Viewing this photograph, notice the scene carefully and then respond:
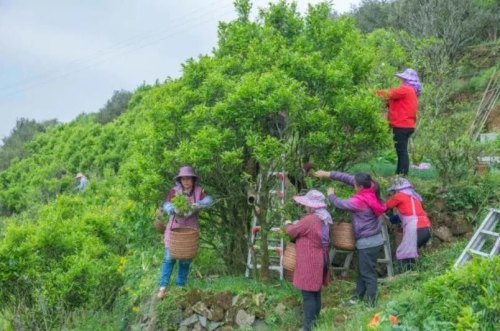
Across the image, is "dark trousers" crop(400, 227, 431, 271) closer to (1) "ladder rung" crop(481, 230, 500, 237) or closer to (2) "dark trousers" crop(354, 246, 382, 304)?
(1) "ladder rung" crop(481, 230, 500, 237)

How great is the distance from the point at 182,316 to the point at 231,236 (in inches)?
58.5

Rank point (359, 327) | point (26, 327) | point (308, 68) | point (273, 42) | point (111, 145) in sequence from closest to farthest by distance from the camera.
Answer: point (359, 327)
point (308, 68)
point (273, 42)
point (26, 327)
point (111, 145)

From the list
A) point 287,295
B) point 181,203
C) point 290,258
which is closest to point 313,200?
point 290,258

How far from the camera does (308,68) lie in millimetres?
7355

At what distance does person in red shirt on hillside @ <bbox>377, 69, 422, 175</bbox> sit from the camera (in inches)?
332

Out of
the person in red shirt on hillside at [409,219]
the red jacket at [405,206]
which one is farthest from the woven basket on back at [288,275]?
the red jacket at [405,206]

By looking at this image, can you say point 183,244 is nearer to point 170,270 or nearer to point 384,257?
point 170,270

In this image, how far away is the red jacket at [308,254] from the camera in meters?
6.47

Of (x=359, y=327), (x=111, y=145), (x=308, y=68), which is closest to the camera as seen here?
(x=359, y=327)

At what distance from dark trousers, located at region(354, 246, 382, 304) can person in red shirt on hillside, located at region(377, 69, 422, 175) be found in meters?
2.32

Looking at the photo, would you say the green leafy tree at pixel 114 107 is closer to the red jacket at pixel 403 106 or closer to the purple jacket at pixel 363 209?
the red jacket at pixel 403 106

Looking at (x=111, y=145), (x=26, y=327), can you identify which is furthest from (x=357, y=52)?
(x=111, y=145)

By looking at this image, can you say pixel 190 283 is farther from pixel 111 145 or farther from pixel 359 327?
pixel 111 145

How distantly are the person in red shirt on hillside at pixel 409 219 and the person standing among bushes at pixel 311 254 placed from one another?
129cm
